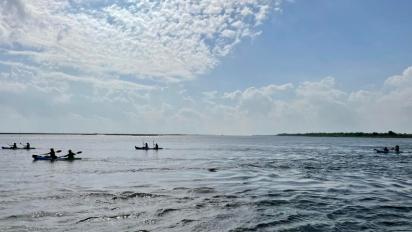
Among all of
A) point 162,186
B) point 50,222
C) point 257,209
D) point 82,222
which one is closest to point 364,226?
point 257,209

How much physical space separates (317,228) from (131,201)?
38.3ft

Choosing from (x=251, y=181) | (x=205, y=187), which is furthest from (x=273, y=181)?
(x=205, y=187)

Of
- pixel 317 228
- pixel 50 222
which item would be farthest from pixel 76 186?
pixel 317 228

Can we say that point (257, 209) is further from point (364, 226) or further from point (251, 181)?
point (251, 181)

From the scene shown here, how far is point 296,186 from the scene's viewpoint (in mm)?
33281

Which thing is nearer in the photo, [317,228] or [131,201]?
[317,228]

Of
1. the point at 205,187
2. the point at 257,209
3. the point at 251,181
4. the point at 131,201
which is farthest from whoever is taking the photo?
the point at 251,181

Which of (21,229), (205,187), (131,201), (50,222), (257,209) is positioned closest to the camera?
(21,229)

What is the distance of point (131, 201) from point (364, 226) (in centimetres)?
1347

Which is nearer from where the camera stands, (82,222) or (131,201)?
(82,222)

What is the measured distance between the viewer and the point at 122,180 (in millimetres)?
37250

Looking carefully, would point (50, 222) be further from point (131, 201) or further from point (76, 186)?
point (76, 186)

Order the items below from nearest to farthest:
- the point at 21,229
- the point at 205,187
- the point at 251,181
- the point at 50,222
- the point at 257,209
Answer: the point at 21,229 → the point at 50,222 → the point at 257,209 → the point at 205,187 → the point at 251,181

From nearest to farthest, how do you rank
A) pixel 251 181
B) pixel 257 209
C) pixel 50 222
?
1. pixel 50 222
2. pixel 257 209
3. pixel 251 181
